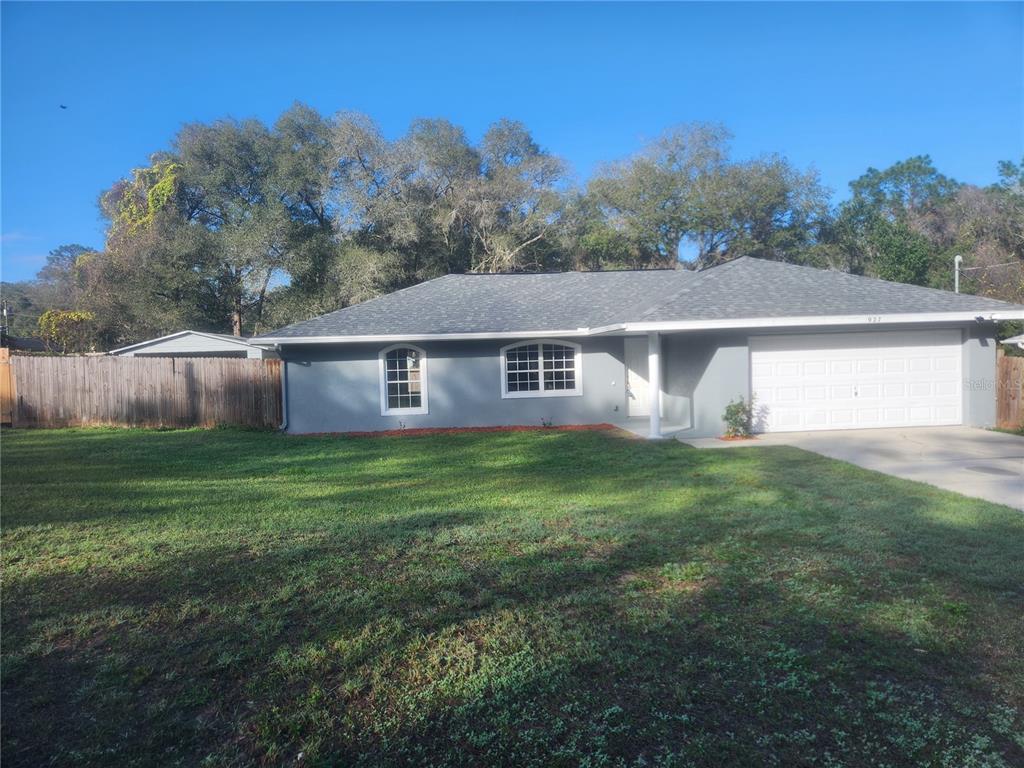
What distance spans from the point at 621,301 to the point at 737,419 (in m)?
5.88

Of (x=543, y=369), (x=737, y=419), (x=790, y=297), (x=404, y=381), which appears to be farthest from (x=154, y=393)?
(x=790, y=297)

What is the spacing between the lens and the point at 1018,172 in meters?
35.2

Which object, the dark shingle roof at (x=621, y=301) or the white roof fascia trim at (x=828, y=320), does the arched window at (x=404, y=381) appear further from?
the white roof fascia trim at (x=828, y=320)

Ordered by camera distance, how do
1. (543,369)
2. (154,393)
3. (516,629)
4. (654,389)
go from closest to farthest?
1. (516,629)
2. (654,389)
3. (543,369)
4. (154,393)

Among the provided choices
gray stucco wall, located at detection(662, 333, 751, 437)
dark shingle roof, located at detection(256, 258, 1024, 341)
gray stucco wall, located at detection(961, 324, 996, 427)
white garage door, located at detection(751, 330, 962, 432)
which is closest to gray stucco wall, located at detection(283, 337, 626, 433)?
dark shingle roof, located at detection(256, 258, 1024, 341)

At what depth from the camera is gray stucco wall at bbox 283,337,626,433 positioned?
1728 cm

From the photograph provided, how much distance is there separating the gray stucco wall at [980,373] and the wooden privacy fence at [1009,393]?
0.10 meters

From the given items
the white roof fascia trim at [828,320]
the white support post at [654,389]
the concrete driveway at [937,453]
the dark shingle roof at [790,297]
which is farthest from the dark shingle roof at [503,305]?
the concrete driveway at [937,453]

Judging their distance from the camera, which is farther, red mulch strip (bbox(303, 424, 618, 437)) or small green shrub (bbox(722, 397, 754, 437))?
red mulch strip (bbox(303, 424, 618, 437))

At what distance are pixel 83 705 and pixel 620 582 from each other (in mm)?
3453

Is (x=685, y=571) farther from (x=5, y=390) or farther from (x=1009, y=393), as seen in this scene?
(x=5, y=390)

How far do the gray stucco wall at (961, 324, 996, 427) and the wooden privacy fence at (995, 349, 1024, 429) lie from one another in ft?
0.33

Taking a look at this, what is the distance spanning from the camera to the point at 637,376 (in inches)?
→ 739

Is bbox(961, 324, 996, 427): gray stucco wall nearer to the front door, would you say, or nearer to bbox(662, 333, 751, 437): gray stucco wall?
bbox(662, 333, 751, 437): gray stucco wall
